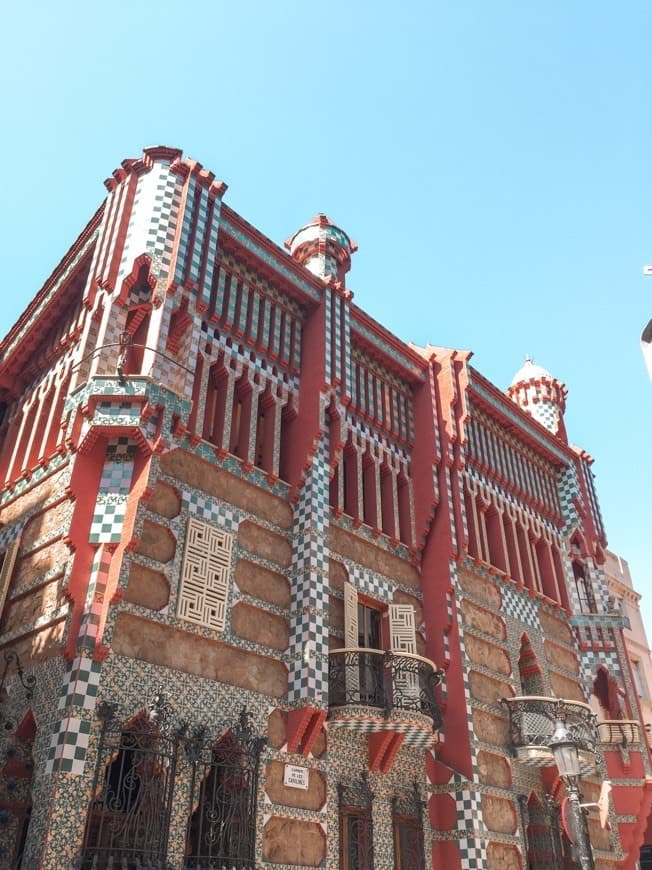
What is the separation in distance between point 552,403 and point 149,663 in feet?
42.8

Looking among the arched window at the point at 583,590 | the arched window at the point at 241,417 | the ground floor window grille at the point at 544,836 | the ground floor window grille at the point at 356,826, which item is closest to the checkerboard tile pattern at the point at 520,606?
the arched window at the point at 583,590

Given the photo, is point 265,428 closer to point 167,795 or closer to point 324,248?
point 324,248

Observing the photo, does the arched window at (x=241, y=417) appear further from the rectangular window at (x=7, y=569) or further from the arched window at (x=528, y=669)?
the arched window at (x=528, y=669)

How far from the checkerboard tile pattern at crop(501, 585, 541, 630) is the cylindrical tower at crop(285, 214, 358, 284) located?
6.60m

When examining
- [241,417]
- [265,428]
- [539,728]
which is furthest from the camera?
[539,728]

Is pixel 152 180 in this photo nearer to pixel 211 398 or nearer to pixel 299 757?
pixel 211 398

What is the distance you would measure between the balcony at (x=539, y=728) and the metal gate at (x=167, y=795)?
5227mm

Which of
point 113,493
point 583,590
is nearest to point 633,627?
point 583,590

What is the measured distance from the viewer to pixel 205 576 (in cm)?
988

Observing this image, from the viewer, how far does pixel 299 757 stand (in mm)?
9852

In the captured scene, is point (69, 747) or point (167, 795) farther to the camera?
point (167, 795)

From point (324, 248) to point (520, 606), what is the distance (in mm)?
7684

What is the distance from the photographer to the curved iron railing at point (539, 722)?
12.6 meters

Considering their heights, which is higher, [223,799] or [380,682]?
[380,682]
